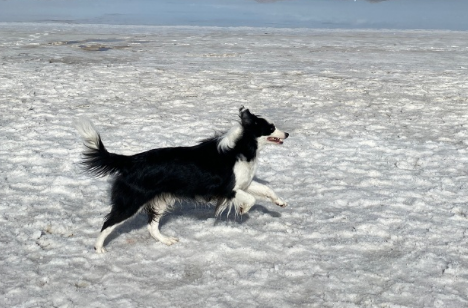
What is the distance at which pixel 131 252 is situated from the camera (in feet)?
16.7

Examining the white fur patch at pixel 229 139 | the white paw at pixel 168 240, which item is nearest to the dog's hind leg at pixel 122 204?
the white paw at pixel 168 240

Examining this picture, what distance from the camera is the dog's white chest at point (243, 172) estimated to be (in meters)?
5.18

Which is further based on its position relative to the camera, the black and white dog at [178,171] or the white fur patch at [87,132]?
the black and white dog at [178,171]

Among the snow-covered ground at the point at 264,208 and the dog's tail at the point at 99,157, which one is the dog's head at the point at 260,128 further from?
the dog's tail at the point at 99,157

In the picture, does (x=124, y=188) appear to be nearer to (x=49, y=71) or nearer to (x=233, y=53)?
(x=49, y=71)

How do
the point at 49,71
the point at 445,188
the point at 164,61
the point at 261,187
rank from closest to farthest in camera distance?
the point at 261,187 < the point at 445,188 < the point at 49,71 < the point at 164,61

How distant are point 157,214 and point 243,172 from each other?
0.99m

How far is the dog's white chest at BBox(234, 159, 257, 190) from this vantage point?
5.18m

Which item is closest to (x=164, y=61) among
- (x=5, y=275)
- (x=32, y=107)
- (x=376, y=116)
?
(x=32, y=107)

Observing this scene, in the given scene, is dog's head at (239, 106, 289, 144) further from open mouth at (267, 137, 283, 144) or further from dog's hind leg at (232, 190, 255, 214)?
dog's hind leg at (232, 190, 255, 214)

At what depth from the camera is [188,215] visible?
6.01 metres

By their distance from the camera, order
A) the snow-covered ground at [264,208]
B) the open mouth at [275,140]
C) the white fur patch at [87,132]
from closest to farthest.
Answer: the snow-covered ground at [264,208] < the white fur patch at [87,132] < the open mouth at [275,140]

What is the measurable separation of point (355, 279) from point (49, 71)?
47.5ft

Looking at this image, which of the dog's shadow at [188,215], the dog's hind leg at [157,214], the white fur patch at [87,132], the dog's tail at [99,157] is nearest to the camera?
the white fur patch at [87,132]
